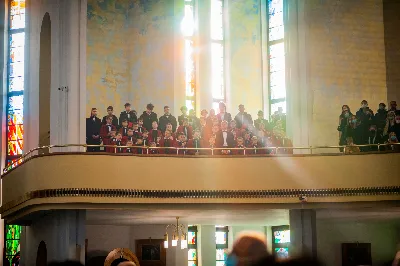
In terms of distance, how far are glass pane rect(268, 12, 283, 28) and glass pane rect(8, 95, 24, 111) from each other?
26.2 ft

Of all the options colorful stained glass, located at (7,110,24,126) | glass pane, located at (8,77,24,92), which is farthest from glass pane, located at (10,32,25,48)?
colorful stained glass, located at (7,110,24,126)

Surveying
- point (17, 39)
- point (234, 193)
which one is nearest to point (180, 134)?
point (234, 193)

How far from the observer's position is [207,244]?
2345 centimetres

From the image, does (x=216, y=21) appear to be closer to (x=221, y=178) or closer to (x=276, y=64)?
(x=276, y=64)

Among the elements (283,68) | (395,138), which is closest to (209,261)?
(283,68)

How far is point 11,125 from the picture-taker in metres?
24.7

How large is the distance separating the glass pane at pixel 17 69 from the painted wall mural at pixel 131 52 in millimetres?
3986

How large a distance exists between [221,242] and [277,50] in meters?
6.00

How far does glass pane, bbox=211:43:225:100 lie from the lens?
23.8 m

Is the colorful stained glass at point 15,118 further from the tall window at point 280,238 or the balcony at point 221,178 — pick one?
the tall window at point 280,238

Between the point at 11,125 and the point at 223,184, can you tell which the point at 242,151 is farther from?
the point at 11,125

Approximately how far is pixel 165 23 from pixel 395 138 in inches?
326

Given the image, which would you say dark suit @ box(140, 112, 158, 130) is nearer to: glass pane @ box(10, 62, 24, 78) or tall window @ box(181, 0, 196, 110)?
tall window @ box(181, 0, 196, 110)

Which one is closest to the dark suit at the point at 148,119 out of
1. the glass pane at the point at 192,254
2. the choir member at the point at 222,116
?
the choir member at the point at 222,116
